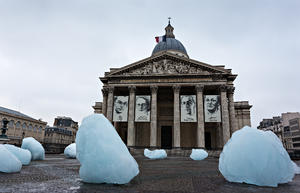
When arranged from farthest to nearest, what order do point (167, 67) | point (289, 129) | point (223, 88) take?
point (289, 129), point (167, 67), point (223, 88)

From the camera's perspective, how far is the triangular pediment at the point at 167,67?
2800cm

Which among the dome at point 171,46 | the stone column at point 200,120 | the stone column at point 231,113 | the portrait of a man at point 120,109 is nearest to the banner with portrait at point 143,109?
the portrait of a man at point 120,109

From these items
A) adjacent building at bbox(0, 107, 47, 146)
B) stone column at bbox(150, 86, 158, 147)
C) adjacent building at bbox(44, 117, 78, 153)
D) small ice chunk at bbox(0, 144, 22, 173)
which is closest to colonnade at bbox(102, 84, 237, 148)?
stone column at bbox(150, 86, 158, 147)

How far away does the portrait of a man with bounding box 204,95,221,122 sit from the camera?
1009 inches

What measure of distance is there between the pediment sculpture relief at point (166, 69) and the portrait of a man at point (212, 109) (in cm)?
445

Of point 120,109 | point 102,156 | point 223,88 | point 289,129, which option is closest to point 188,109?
point 223,88

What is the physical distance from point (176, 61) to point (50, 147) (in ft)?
69.9

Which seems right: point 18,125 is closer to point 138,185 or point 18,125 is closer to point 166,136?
point 166,136

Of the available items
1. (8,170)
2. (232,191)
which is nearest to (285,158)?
(232,191)

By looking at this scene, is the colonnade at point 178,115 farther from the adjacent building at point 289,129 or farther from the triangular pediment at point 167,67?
the adjacent building at point 289,129

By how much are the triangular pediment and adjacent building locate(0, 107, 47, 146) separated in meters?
28.4

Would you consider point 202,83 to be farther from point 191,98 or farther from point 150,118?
point 150,118

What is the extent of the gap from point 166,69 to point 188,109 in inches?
280

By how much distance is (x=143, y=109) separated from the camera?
88.5ft
